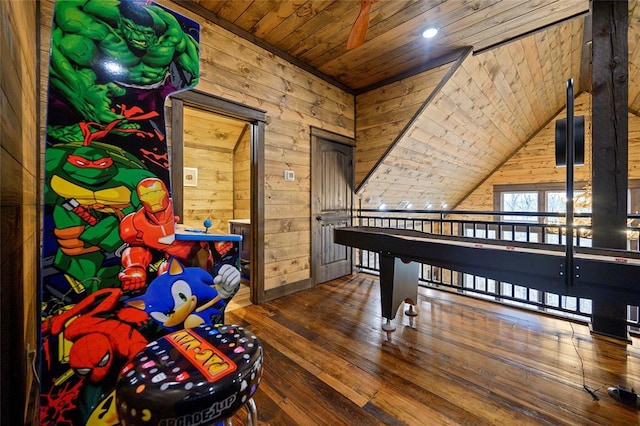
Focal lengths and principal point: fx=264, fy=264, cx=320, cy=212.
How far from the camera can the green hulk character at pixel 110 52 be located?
0.83 m

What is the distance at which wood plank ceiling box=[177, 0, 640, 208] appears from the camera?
7.83 feet

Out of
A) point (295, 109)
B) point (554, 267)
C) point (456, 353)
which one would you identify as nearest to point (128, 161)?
point (554, 267)

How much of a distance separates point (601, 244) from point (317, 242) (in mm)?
2686

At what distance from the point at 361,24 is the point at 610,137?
216cm

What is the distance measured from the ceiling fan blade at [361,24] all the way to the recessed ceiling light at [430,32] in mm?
1071

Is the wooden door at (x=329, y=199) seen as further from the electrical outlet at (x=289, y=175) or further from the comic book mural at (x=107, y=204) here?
the comic book mural at (x=107, y=204)

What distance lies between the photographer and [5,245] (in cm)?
86

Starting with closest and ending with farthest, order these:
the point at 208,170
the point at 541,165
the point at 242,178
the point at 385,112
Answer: the point at 385,112
the point at 208,170
the point at 242,178
the point at 541,165

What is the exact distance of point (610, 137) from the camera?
2098mm

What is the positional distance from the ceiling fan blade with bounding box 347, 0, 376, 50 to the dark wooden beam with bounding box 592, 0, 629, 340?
6.29ft

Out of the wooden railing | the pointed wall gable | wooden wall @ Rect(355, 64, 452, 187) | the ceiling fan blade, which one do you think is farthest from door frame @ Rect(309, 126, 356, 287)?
the ceiling fan blade

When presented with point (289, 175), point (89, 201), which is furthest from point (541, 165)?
point (89, 201)

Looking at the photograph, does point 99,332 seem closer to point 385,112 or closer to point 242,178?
point 385,112

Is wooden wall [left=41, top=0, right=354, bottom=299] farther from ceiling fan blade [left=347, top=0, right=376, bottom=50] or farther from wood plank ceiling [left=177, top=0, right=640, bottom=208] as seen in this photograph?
ceiling fan blade [left=347, top=0, right=376, bottom=50]
